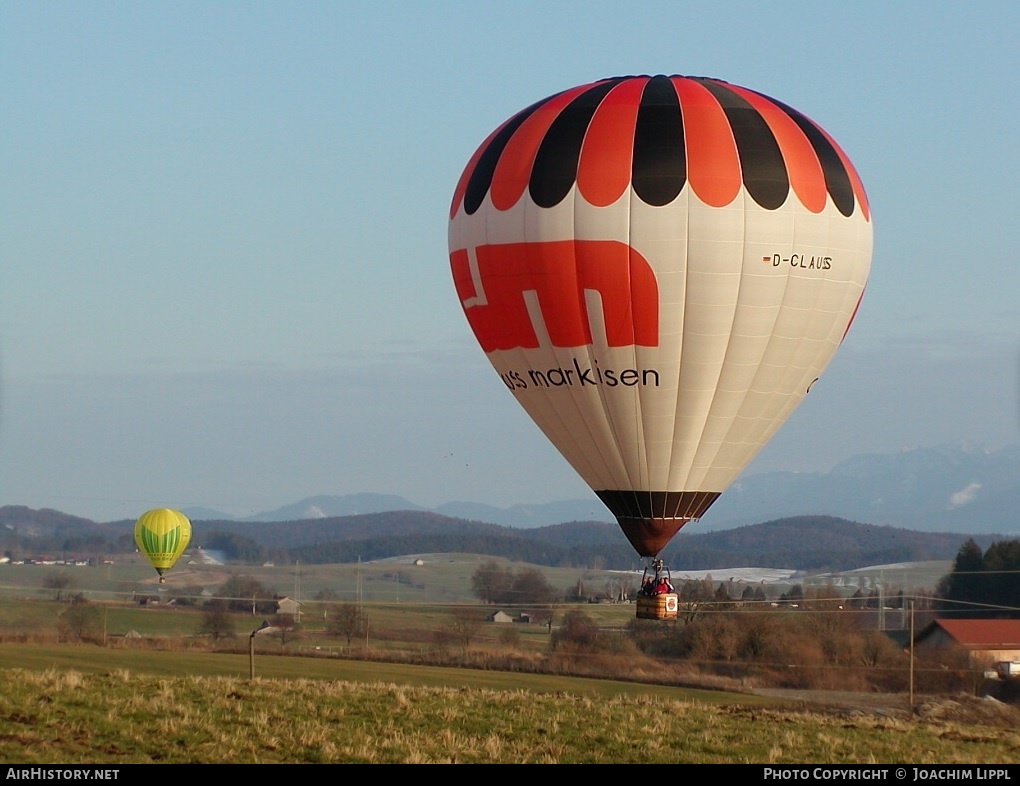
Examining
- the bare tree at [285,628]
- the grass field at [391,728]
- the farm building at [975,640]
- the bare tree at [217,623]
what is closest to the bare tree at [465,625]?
the bare tree at [285,628]

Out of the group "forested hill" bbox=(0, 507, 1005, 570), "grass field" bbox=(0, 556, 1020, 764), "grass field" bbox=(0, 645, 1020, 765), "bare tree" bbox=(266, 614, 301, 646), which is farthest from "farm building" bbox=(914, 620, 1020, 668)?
"forested hill" bbox=(0, 507, 1005, 570)

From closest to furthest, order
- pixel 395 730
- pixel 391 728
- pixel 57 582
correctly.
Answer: pixel 395 730
pixel 391 728
pixel 57 582

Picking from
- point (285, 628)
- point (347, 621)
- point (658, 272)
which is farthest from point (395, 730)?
point (347, 621)

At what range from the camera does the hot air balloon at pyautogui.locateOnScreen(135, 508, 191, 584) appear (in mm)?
74938

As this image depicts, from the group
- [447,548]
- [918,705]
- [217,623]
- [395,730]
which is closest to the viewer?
[395,730]

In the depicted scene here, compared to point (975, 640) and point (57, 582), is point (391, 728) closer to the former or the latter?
point (975, 640)

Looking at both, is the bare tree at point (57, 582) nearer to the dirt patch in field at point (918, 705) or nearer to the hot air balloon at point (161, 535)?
the hot air balloon at point (161, 535)

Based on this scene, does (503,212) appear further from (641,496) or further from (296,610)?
(296,610)

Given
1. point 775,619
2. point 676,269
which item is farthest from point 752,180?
point 775,619

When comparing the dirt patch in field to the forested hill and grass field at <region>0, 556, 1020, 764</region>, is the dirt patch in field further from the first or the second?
the forested hill

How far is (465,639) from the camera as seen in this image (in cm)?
6397

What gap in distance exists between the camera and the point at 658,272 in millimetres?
27234

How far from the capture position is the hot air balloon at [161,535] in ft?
246

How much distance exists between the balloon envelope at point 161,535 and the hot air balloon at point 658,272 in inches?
1922
